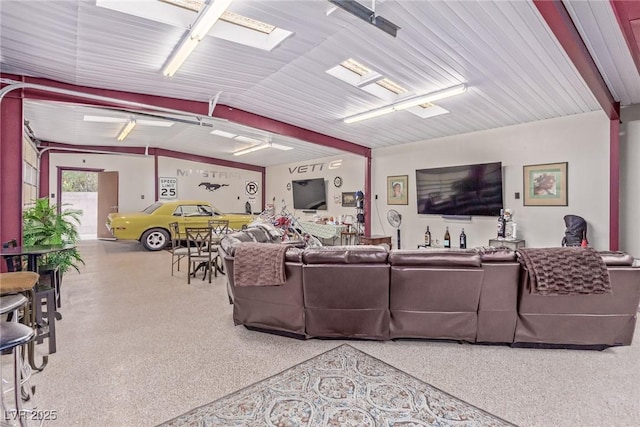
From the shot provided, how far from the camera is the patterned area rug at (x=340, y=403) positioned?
188cm

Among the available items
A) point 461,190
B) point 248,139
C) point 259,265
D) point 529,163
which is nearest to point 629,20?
point 529,163

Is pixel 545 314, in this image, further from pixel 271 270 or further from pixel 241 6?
pixel 241 6

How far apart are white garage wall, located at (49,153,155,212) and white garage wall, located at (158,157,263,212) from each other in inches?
16.8

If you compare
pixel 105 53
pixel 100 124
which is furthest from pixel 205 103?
pixel 100 124

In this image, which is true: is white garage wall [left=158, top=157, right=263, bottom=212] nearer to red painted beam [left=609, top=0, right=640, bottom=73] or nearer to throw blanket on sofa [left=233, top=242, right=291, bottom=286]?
throw blanket on sofa [left=233, top=242, right=291, bottom=286]

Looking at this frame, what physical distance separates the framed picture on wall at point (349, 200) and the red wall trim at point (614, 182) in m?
5.29

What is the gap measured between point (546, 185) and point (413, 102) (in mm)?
2754

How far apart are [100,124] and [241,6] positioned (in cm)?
574

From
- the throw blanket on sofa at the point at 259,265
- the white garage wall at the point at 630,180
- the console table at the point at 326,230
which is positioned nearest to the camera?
the throw blanket on sofa at the point at 259,265

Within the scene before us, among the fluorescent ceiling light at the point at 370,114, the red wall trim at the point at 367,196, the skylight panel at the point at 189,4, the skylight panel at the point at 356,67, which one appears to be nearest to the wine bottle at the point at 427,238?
the red wall trim at the point at 367,196

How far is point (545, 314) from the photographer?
271 centimetres

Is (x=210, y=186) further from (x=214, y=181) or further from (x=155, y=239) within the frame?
(x=155, y=239)

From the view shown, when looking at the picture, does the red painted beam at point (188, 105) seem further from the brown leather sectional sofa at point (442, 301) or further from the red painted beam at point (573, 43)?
the red painted beam at point (573, 43)

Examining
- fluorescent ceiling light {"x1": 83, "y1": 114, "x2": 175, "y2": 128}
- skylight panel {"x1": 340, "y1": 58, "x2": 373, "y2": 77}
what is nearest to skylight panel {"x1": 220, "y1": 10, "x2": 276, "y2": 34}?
skylight panel {"x1": 340, "y1": 58, "x2": 373, "y2": 77}
